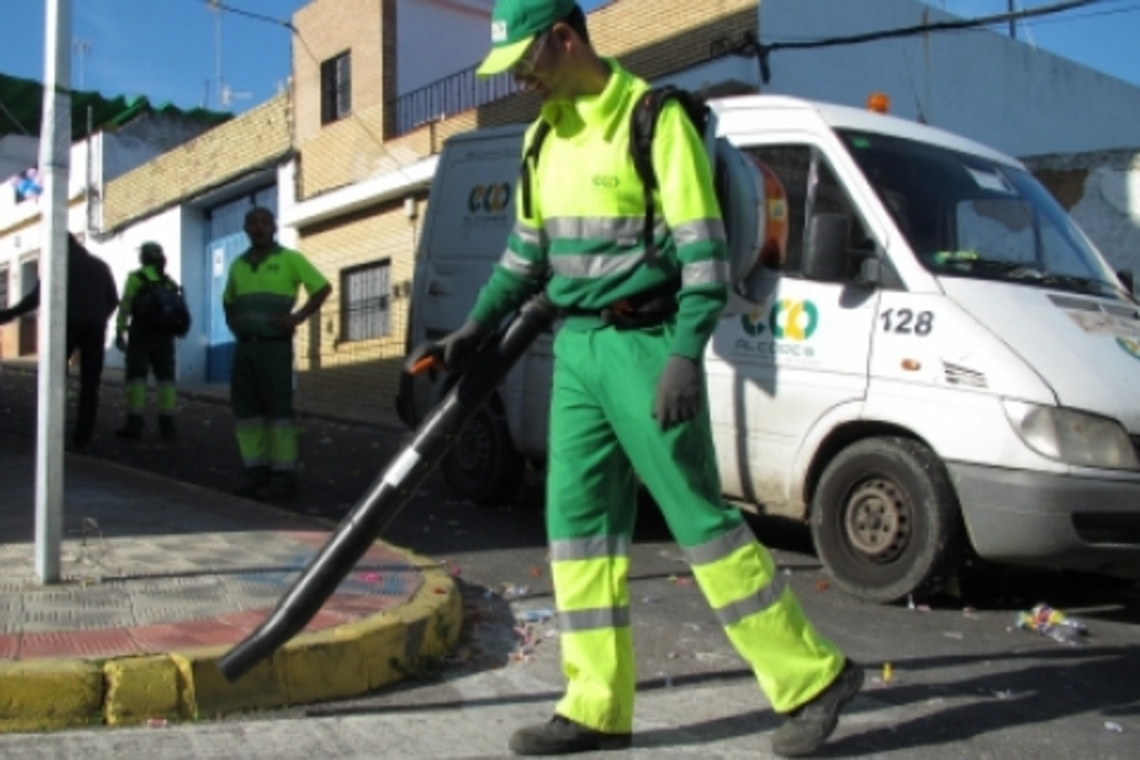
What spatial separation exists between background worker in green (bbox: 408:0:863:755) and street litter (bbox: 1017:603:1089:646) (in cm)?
213

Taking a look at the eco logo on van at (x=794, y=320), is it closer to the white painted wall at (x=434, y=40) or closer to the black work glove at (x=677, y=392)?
the black work glove at (x=677, y=392)

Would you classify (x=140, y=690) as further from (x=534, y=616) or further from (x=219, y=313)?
(x=219, y=313)

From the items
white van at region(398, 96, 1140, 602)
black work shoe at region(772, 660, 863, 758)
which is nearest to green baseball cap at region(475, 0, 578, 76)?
white van at region(398, 96, 1140, 602)

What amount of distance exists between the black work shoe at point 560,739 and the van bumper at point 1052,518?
2270 mm

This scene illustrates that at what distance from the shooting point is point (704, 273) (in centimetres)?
330

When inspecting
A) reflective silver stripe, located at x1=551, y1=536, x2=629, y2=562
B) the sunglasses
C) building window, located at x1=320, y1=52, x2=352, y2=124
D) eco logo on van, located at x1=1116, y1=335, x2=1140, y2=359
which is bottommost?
reflective silver stripe, located at x1=551, y1=536, x2=629, y2=562

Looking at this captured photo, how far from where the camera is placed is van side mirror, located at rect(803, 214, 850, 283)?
5.54 meters

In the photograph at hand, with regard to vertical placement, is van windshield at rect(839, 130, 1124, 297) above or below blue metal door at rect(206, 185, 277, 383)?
below

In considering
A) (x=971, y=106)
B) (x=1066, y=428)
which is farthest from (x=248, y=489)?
(x=971, y=106)

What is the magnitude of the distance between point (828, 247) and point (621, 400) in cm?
242

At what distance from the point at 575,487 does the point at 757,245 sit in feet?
2.93

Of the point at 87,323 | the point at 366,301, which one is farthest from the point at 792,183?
the point at 366,301

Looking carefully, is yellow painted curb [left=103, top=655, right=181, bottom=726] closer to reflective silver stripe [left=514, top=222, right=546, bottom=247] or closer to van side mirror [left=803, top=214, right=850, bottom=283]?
reflective silver stripe [left=514, top=222, right=546, bottom=247]

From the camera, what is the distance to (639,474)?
11.7 ft
